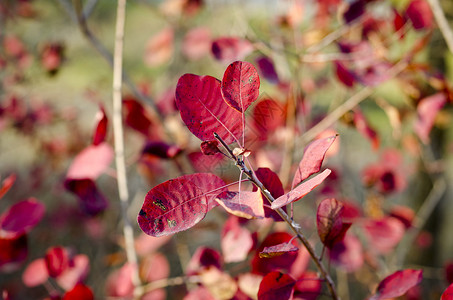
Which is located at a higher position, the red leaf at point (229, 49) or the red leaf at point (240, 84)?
the red leaf at point (229, 49)

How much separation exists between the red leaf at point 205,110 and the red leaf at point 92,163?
327 mm

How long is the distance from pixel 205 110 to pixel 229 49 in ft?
1.45

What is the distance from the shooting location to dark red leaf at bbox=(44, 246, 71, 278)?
777mm

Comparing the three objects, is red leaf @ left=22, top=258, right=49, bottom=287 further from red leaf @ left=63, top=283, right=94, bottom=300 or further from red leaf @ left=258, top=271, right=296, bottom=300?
red leaf @ left=258, top=271, right=296, bottom=300

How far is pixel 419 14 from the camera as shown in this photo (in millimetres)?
877

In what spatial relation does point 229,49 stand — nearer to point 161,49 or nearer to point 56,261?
point 56,261

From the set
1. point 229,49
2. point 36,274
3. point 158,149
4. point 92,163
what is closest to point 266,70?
point 229,49

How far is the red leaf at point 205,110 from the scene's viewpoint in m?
0.44

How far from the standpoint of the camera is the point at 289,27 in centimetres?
124

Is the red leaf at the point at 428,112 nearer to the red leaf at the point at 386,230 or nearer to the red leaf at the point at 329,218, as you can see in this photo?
the red leaf at the point at 386,230

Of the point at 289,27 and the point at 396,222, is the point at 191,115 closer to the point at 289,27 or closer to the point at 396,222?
the point at 396,222

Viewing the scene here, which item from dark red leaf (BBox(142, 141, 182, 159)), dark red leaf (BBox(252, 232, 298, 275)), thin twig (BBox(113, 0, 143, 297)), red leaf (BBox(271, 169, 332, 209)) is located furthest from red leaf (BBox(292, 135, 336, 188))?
thin twig (BBox(113, 0, 143, 297))

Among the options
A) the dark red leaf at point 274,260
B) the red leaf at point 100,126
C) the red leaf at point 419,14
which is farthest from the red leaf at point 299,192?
the red leaf at point 419,14

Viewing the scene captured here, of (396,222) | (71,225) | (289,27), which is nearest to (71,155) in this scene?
(71,225)
